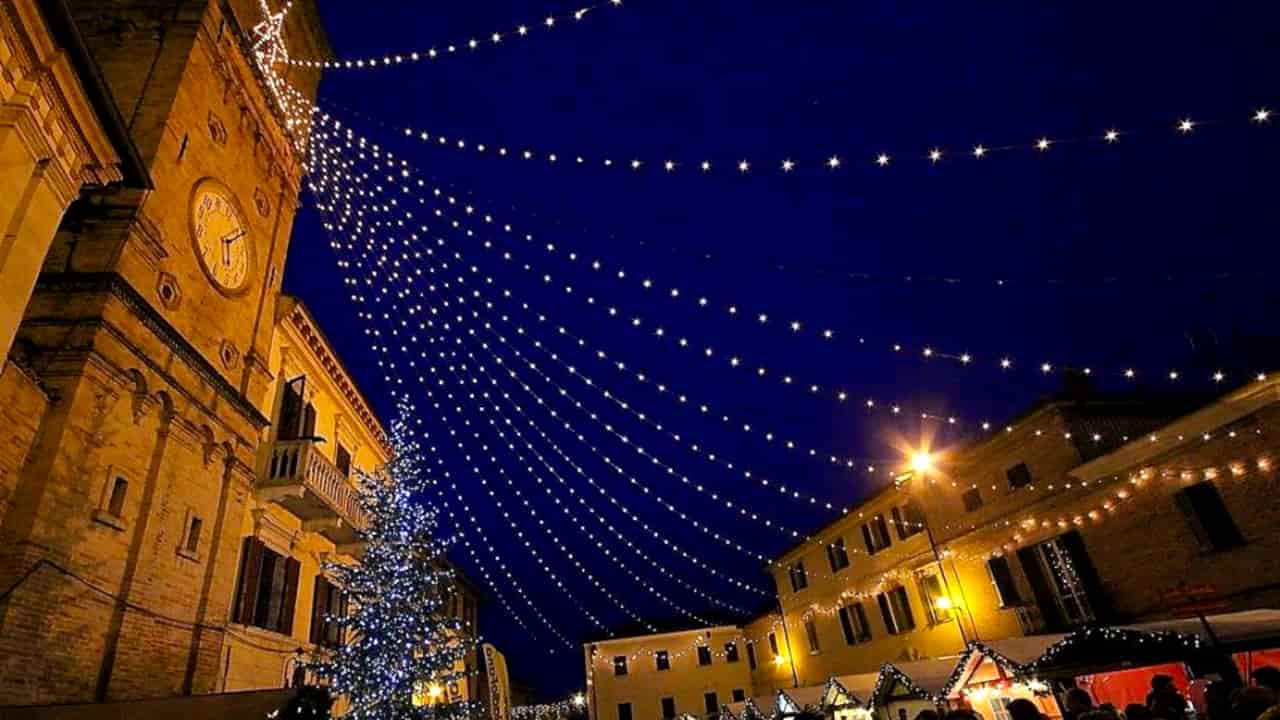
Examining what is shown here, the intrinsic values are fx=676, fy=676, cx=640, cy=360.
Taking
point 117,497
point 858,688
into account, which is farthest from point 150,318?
point 858,688

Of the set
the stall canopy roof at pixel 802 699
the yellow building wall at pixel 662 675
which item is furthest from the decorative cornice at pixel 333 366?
the yellow building wall at pixel 662 675

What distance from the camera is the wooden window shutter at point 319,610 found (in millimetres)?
14008

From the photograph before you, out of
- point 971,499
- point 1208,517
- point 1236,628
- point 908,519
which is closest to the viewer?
point 1236,628

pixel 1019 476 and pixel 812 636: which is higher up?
pixel 1019 476

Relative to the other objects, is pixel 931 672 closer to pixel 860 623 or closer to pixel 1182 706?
pixel 1182 706

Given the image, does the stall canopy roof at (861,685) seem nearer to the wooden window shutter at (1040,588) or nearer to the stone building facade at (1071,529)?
the stone building facade at (1071,529)

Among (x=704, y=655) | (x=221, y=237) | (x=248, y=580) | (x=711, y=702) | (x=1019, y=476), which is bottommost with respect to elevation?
(x=711, y=702)

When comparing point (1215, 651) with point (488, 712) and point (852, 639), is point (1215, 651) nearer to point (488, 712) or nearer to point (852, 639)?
point (852, 639)

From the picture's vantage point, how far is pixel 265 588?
12125 millimetres

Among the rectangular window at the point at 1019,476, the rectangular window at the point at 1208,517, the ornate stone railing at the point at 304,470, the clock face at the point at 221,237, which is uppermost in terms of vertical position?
the clock face at the point at 221,237

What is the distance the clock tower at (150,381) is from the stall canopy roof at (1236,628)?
517 inches

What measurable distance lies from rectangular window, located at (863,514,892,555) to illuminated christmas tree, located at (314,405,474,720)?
15668 millimetres

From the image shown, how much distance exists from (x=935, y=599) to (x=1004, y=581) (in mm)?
2978

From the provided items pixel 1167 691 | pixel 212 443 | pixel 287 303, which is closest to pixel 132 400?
pixel 212 443
